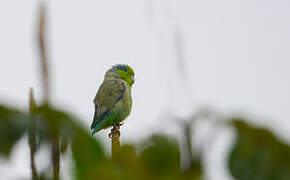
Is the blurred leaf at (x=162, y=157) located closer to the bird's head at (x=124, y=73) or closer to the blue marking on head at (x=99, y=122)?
the blue marking on head at (x=99, y=122)

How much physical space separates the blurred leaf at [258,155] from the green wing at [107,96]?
6.39m

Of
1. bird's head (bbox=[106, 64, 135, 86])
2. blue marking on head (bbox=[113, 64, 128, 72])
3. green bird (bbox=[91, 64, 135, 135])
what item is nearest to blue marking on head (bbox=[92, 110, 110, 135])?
green bird (bbox=[91, 64, 135, 135])

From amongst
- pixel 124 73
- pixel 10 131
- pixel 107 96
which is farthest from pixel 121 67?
pixel 10 131

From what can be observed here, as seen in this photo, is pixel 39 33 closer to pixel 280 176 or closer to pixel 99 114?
pixel 280 176

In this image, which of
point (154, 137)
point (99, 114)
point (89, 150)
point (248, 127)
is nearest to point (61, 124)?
point (89, 150)

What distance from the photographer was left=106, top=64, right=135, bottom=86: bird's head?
8266 millimetres

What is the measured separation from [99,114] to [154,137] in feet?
21.2

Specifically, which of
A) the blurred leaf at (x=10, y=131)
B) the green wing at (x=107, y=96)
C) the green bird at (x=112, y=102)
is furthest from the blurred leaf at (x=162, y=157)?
the green wing at (x=107, y=96)

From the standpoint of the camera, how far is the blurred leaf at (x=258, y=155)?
45.4 inches

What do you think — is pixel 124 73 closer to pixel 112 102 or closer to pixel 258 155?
pixel 112 102

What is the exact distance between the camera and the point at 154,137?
1.24 meters

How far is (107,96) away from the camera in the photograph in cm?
779

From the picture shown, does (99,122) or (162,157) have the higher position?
(162,157)

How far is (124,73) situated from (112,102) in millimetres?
751
